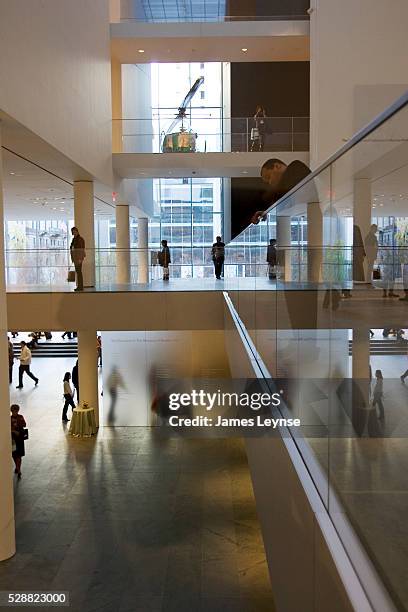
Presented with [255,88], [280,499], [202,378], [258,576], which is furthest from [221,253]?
[280,499]

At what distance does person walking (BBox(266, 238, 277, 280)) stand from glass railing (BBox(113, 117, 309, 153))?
1242 cm

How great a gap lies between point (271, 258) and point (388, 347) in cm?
357

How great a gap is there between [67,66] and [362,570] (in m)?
12.1

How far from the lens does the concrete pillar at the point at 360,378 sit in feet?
5.56

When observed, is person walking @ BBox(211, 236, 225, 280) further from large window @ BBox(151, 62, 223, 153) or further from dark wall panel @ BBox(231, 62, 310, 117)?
large window @ BBox(151, 62, 223, 153)

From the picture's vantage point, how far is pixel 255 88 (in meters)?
23.9

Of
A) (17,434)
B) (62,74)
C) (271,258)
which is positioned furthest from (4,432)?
(62,74)

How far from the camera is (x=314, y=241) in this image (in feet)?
9.37

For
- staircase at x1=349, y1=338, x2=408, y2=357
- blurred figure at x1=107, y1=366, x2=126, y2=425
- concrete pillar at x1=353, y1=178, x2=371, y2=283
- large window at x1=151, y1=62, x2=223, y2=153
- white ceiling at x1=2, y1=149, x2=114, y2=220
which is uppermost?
large window at x1=151, y1=62, x2=223, y2=153

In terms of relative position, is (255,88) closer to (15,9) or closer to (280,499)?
(15,9)

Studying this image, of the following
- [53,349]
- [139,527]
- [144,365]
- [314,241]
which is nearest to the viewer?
[314,241]

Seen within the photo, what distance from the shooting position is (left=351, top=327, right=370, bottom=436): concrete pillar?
169 centimetres

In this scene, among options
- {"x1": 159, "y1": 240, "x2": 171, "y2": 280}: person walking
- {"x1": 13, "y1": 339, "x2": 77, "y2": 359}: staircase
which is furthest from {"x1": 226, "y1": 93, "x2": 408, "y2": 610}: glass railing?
{"x1": 13, "y1": 339, "x2": 77, "y2": 359}: staircase

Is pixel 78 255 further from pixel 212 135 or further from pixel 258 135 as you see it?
pixel 258 135
